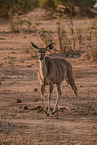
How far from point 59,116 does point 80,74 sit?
18.5 ft

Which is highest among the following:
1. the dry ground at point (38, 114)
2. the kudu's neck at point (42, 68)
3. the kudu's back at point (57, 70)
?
the kudu's neck at point (42, 68)

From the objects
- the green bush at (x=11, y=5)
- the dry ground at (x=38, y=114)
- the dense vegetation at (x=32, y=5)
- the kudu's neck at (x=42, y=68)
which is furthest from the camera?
the green bush at (x=11, y=5)

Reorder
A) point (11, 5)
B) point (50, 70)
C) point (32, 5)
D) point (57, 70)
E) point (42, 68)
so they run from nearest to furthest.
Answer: point (42, 68)
point (50, 70)
point (57, 70)
point (11, 5)
point (32, 5)

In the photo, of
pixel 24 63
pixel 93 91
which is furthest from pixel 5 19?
pixel 93 91

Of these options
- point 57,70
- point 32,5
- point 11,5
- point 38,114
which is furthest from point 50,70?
point 32,5

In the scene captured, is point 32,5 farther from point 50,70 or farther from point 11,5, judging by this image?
point 50,70

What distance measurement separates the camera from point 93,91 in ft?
35.7

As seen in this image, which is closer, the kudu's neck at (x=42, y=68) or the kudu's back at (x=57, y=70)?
the kudu's neck at (x=42, y=68)

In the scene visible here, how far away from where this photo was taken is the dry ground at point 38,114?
6.89 metres

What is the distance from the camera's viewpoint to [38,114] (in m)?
8.42

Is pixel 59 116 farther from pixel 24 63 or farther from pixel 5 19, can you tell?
pixel 5 19

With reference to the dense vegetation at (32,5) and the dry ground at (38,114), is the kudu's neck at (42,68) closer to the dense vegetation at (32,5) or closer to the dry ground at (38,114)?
the dry ground at (38,114)

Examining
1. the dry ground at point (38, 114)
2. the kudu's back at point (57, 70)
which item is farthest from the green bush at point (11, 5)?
the kudu's back at point (57, 70)

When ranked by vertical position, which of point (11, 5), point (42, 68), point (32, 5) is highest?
point (42, 68)
